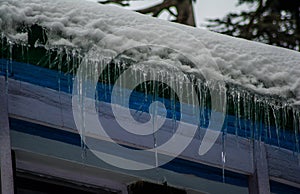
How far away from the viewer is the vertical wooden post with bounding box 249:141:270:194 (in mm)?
3514

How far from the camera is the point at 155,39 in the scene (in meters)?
2.86

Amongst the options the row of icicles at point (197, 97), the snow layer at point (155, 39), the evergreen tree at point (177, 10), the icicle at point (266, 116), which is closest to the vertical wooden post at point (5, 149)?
the row of icicles at point (197, 97)

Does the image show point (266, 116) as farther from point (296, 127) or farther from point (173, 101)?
point (173, 101)

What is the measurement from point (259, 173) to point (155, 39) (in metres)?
1.03

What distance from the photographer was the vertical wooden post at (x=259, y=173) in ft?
11.5

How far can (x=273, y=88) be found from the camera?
10.1 feet

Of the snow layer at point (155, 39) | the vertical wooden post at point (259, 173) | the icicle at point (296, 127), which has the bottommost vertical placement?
the vertical wooden post at point (259, 173)

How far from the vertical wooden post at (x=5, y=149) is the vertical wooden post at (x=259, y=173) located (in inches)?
50.2

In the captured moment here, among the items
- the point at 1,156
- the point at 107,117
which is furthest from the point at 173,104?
the point at 1,156

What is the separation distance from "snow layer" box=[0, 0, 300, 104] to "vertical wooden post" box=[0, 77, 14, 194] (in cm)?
33

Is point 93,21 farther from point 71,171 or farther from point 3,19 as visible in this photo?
point 71,171

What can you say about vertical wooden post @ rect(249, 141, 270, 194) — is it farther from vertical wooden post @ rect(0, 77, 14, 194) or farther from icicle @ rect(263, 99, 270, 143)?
vertical wooden post @ rect(0, 77, 14, 194)

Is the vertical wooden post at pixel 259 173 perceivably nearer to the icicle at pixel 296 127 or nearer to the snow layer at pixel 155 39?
the icicle at pixel 296 127

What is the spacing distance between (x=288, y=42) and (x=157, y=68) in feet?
27.6
